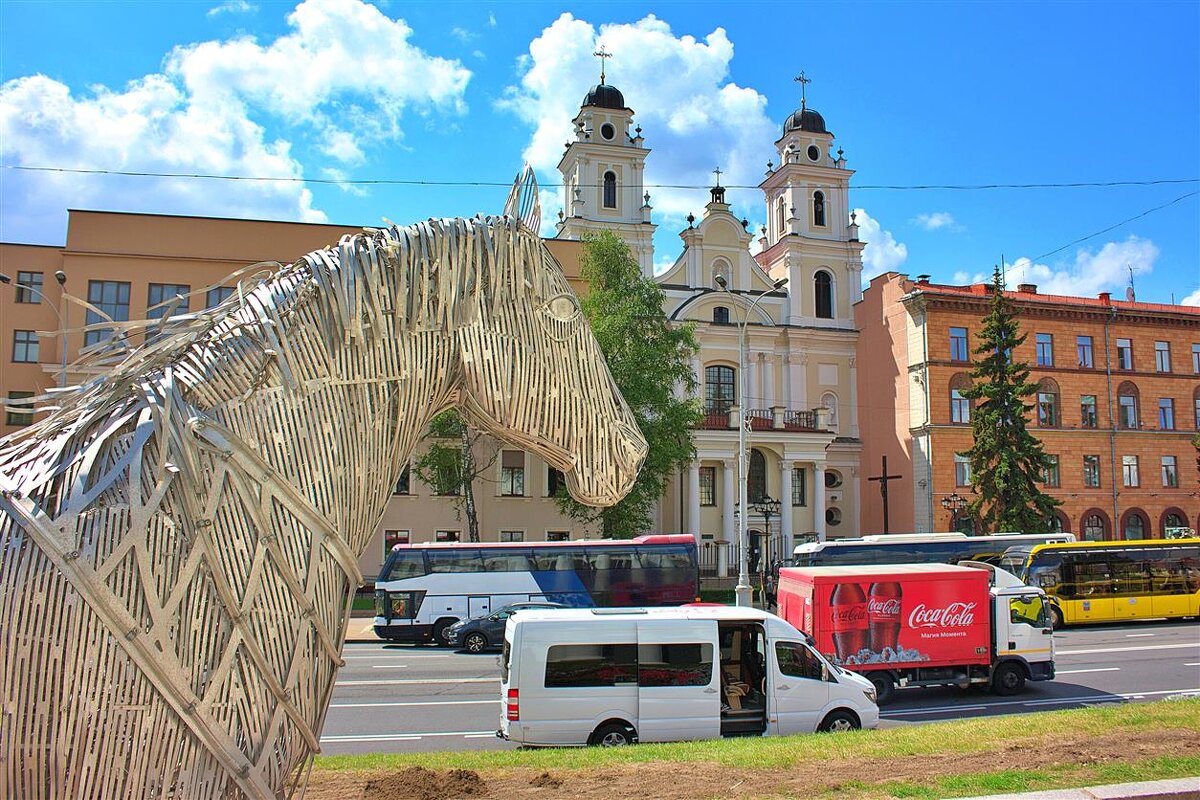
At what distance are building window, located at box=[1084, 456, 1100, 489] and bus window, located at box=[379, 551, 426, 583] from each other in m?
33.7

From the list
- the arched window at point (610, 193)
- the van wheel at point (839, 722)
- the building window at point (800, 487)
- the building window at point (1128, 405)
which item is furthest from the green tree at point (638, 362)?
the building window at point (1128, 405)

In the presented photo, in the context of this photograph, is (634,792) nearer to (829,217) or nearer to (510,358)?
(510,358)

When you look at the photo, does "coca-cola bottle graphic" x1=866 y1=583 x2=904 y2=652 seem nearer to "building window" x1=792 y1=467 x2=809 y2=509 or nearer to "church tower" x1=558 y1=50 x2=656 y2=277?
"building window" x1=792 y1=467 x2=809 y2=509

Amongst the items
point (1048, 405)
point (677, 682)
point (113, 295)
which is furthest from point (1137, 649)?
point (113, 295)

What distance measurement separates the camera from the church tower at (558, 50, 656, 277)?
1549 inches

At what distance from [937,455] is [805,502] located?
6.63 meters

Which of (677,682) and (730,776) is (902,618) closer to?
(677,682)

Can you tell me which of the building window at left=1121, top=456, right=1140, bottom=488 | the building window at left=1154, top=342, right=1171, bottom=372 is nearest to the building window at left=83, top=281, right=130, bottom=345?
the building window at left=1121, top=456, right=1140, bottom=488

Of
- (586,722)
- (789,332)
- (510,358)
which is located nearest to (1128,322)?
(789,332)

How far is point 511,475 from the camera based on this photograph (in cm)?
3422

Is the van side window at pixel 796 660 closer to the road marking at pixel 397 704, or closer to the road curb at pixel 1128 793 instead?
the road marking at pixel 397 704

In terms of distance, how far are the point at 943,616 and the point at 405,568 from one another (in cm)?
1293

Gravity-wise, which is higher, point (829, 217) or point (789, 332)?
point (829, 217)

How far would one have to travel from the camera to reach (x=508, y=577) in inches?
839
